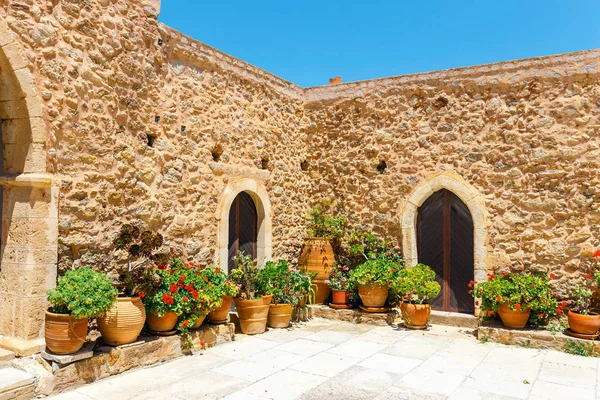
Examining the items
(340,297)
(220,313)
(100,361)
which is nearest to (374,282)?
(340,297)

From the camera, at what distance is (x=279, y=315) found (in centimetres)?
728

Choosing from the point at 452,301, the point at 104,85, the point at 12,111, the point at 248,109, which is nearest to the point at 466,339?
the point at 452,301

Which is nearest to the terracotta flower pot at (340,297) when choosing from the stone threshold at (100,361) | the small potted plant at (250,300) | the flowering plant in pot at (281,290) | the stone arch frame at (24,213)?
the flowering plant in pot at (281,290)

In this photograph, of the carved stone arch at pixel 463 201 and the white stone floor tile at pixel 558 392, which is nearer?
the white stone floor tile at pixel 558 392

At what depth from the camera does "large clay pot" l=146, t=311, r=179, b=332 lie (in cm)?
553

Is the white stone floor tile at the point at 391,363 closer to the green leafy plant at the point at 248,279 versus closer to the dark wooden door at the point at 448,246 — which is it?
the green leafy plant at the point at 248,279

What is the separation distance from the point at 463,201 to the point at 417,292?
5.54 ft

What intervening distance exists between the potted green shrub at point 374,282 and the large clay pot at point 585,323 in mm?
2539

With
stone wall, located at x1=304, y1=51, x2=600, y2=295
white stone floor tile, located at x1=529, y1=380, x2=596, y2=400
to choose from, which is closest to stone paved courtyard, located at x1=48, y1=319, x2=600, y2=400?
white stone floor tile, located at x1=529, y1=380, x2=596, y2=400

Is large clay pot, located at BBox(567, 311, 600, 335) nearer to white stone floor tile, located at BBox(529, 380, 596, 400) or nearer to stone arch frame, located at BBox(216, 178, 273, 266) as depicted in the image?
white stone floor tile, located at BBox(529, 380, 596, 400)

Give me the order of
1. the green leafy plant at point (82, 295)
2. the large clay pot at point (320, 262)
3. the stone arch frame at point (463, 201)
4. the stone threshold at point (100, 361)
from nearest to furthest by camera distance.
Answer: the stone threshold at point (100, 361)
the green leafy plant at point (82, 295)
the stone arch frame at point (463, 201)
the large clay pot at point (320, 262)

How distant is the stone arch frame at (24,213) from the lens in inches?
184

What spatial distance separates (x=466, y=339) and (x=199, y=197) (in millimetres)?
4307

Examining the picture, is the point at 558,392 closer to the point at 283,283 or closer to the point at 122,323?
the point at 283,283
